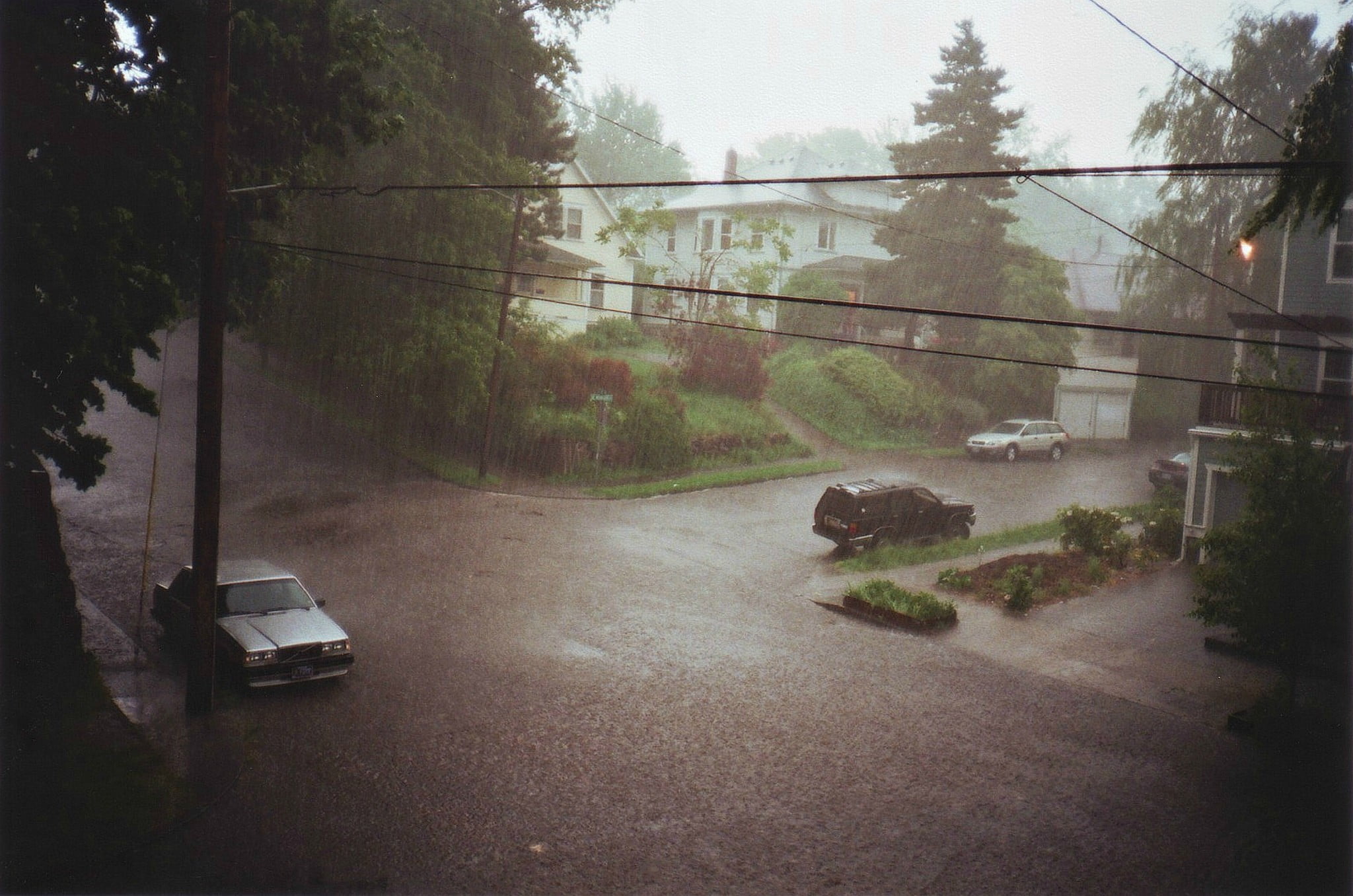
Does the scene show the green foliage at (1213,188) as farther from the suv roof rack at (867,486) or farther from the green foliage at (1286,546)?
the green foliage at (1286,546)

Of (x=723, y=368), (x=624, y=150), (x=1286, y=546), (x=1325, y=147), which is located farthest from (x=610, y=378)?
(x=624, y=150)

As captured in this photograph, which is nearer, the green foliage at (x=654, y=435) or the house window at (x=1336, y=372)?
the house window at (x=1336, y=372)

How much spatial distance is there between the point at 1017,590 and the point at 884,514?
185 inches

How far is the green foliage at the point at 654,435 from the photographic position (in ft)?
96.5

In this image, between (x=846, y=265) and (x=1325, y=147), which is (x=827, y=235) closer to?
(x=846, y=265)

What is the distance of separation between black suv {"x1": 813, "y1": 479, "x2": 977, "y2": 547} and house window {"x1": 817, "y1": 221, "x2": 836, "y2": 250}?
26913 mm

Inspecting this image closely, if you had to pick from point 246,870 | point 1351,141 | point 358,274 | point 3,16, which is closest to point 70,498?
point 358,274

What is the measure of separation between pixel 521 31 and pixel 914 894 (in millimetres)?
27022

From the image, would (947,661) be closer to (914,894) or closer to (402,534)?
(914,894)

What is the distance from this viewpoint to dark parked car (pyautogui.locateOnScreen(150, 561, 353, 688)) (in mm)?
11742

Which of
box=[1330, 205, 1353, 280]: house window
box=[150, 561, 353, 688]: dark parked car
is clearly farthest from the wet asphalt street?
box=[1330, 205, 1353, 280]: house window

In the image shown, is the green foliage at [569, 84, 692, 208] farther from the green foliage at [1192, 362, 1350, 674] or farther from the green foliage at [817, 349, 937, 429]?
the green foliage at [1192, 362, 1350, 674]

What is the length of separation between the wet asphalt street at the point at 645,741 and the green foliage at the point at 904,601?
55 cm

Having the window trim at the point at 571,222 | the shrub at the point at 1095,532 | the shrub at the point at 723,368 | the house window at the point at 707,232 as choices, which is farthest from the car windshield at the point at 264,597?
the house window at the point at 707,232
